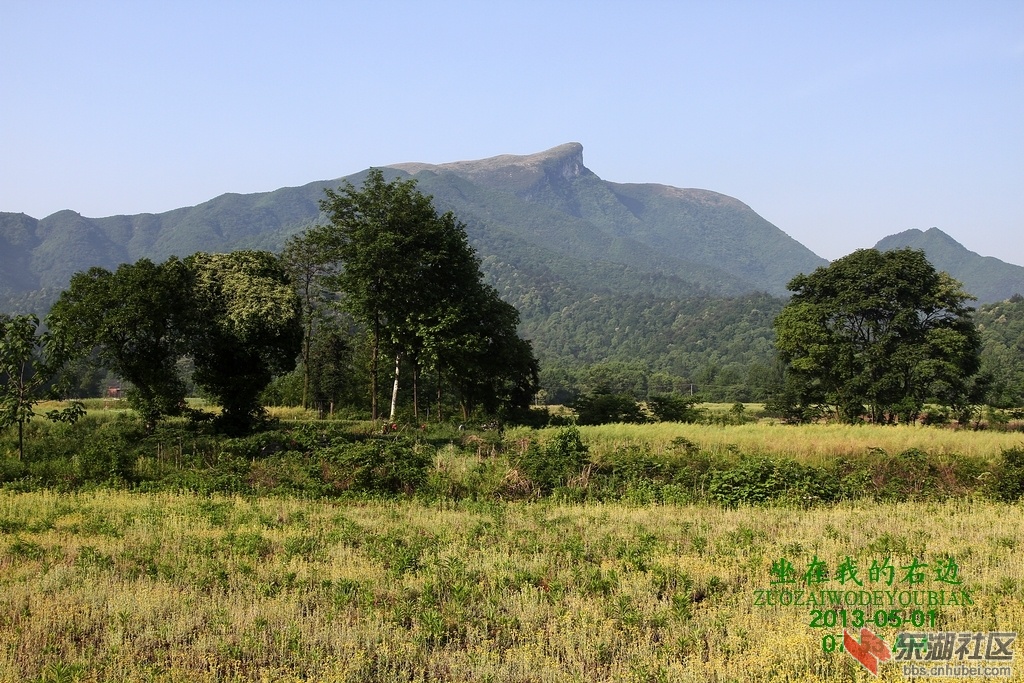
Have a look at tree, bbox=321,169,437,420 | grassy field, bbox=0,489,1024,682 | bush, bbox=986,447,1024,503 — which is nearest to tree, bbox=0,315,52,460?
grassy field, bbox=0,489,1024,682

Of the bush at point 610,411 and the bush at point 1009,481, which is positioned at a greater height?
the bush at point 1009,481

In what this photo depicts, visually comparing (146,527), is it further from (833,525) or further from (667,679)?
(833,525)

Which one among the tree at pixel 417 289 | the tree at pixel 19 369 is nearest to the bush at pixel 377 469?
the tree at pixel 19 369

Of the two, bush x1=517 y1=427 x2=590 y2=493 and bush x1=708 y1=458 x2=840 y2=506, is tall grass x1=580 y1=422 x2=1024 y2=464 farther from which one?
bush x1=708 y1=458 x2=840 y2=506

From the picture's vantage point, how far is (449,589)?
9398 mm

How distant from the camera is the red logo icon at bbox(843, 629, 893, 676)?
6.97 m

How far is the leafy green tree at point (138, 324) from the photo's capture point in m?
25.4

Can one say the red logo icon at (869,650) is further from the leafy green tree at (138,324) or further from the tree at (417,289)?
the tree at (417,289)

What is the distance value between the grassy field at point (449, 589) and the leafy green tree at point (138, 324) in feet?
40.0

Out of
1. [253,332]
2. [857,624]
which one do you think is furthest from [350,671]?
[253,332]

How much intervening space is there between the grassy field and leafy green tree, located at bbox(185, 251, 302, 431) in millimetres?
14212

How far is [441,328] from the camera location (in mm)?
34656

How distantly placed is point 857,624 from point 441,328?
2799 centimetres

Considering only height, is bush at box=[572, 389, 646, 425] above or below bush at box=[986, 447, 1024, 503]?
below
